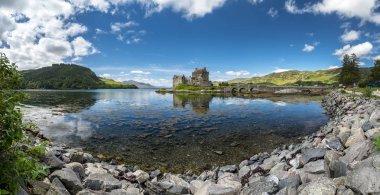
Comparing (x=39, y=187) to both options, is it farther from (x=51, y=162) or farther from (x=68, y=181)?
(x=51, y=162)

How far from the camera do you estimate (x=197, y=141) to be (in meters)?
21.8

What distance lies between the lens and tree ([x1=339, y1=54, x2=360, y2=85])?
104750 millimetres

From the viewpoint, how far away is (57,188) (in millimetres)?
6875

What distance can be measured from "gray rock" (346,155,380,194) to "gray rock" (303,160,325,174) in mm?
2399

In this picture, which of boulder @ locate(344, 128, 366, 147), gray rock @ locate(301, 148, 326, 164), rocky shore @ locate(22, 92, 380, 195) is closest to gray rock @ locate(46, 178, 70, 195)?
rocky shore @ locate(22, 92, 380, 195)

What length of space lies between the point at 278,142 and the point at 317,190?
16.0m

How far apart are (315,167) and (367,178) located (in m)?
3.36

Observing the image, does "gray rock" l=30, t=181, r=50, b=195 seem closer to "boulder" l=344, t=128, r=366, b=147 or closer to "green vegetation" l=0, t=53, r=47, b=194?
"green vegetation" l=0, t=53, r=47, b=194

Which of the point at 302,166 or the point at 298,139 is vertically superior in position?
the point at 302,166

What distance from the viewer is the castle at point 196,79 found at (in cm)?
18195

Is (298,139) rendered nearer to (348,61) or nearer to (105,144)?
(105,144)

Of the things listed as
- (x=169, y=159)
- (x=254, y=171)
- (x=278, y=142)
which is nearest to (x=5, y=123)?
(x=254, y=171)

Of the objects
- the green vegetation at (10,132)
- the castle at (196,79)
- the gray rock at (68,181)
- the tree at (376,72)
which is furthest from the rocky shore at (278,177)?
the castle at (196,79)

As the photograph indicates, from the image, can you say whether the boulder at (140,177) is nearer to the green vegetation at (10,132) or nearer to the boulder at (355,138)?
the green vegetation at (10,132)
